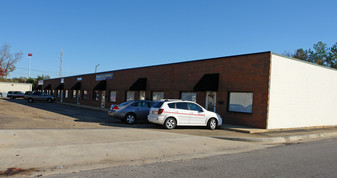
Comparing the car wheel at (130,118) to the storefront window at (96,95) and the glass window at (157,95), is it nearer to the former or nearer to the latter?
the glass window at (157,95)

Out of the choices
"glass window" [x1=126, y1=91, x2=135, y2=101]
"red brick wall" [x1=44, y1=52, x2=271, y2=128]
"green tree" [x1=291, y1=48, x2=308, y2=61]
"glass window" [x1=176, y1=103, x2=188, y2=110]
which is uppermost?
"green tree" [x1=291, y1=48, x2=308, y2=61]

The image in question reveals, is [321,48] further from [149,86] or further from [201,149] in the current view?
[201,149]

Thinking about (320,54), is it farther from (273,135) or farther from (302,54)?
(273,135)

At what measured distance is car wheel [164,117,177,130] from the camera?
43.7 feet

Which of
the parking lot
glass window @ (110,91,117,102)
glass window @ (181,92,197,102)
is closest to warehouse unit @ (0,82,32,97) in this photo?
glass window @ (110,91,117,102)

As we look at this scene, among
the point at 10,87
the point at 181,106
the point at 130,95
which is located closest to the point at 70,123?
the point at 181,106

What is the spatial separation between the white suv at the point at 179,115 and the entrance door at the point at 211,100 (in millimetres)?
3078

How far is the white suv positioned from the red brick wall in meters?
2.35

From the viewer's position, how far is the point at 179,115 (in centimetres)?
1351

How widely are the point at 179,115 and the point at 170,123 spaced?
62 cm

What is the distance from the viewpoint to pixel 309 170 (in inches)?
249

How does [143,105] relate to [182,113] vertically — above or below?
above

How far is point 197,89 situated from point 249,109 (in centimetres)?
380

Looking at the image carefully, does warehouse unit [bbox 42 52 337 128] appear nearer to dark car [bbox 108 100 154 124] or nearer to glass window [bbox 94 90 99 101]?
dark car [bbox 108 100 154 124]
